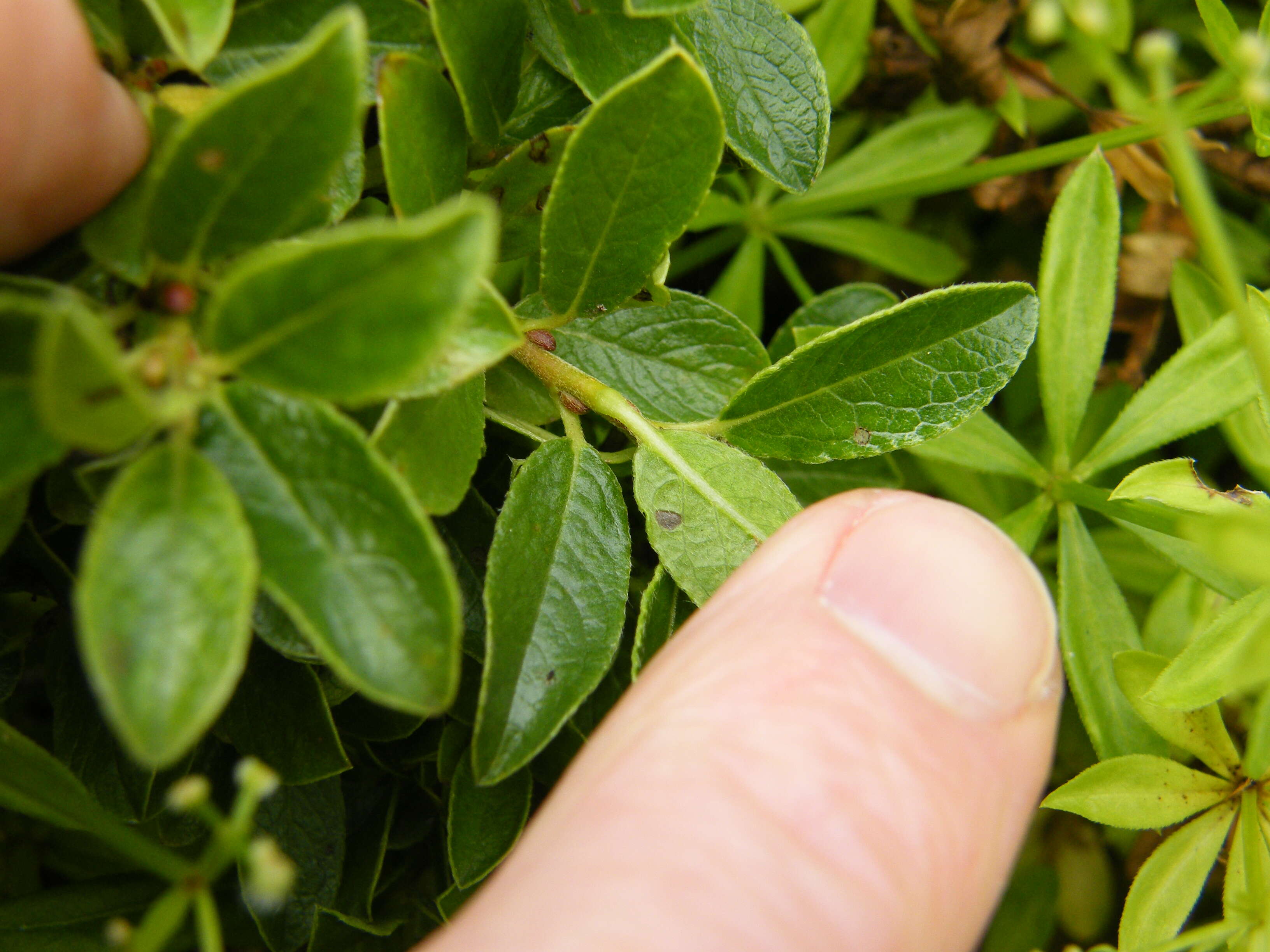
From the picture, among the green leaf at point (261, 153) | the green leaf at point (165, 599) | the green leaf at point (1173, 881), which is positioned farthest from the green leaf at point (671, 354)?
the green leaf at point (1173, 881)

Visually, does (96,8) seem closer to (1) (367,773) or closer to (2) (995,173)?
(1) (367,773)

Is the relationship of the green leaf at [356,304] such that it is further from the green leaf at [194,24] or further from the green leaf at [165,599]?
the green leaf at [194,24]

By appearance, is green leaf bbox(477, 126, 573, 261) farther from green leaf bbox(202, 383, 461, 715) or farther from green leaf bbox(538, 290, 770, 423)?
green leaf bbox(202, 383, 461, 715)

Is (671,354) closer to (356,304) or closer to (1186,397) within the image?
(356,304)

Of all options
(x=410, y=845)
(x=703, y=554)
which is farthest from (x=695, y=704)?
(x=410, y=845)

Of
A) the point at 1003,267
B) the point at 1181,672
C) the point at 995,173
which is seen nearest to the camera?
the point at 1181,672

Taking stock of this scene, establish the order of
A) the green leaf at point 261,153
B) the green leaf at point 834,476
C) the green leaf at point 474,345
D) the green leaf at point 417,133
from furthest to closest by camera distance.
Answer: the green leaf at point 834,476, the green leaf at point 417,133, the green leaf at point 474,345, the green leaf at point 261,153
